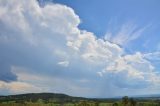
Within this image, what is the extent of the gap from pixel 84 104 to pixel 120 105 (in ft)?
127

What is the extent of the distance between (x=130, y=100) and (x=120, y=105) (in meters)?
6.48

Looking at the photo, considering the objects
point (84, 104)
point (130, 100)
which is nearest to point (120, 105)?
point (130, 100)

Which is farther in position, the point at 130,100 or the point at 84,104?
the point at 84,104

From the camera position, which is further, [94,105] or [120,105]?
[94,105]

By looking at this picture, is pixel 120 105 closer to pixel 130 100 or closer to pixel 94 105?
pixel 130 100

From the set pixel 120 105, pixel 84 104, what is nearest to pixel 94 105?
pixel 84 104

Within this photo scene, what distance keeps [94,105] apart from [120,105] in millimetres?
43954

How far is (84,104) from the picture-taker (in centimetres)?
19000

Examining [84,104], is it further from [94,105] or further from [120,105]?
[120,105]

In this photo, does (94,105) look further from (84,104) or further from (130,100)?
(130,100)

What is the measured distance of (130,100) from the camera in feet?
509

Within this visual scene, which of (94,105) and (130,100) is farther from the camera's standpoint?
(94,105)

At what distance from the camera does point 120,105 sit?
15712 cm
